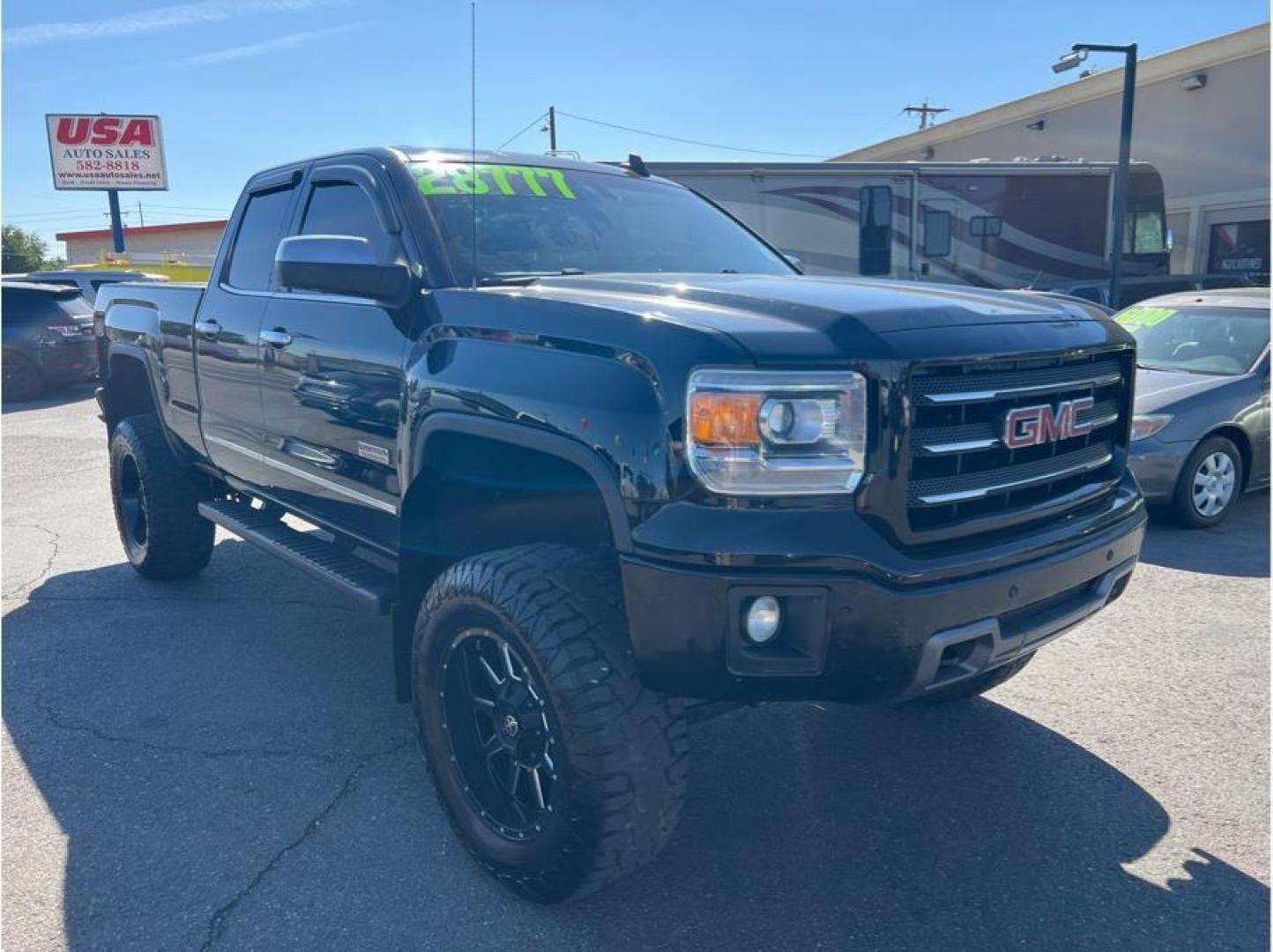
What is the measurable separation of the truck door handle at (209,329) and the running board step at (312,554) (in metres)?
0.81

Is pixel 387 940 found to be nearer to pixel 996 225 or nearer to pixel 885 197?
pixel 885 197

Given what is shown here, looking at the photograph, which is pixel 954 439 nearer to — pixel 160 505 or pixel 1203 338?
pixel 160 505

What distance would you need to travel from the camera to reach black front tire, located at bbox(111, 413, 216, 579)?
531 centimetres

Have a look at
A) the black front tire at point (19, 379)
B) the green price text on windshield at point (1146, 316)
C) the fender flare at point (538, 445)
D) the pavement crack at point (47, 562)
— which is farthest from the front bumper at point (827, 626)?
the black front tire at point (19, 379)

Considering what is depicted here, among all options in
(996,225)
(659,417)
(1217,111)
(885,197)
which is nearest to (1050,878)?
(659,417)

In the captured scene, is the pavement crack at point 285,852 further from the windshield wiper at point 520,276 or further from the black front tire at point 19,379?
the black front tire at point 19,379

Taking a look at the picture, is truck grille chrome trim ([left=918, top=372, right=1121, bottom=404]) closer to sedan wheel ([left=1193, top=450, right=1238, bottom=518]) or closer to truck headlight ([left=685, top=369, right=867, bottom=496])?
truck headlight ([left=685, top=369, right=867, bottom=496])

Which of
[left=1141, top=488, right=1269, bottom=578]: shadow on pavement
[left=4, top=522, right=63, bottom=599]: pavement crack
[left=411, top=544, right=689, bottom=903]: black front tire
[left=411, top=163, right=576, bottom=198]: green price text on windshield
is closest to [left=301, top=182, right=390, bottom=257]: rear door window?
[left=411, top=163, right=576, bottom=198]: green price text on windshield

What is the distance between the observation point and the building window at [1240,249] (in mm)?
19141

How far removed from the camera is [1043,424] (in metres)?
2.72

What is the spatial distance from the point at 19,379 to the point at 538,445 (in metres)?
14.8

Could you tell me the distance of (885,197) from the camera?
33.7 ft

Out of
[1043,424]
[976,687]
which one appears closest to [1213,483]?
[976,687]

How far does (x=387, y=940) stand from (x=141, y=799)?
47.3 inches
